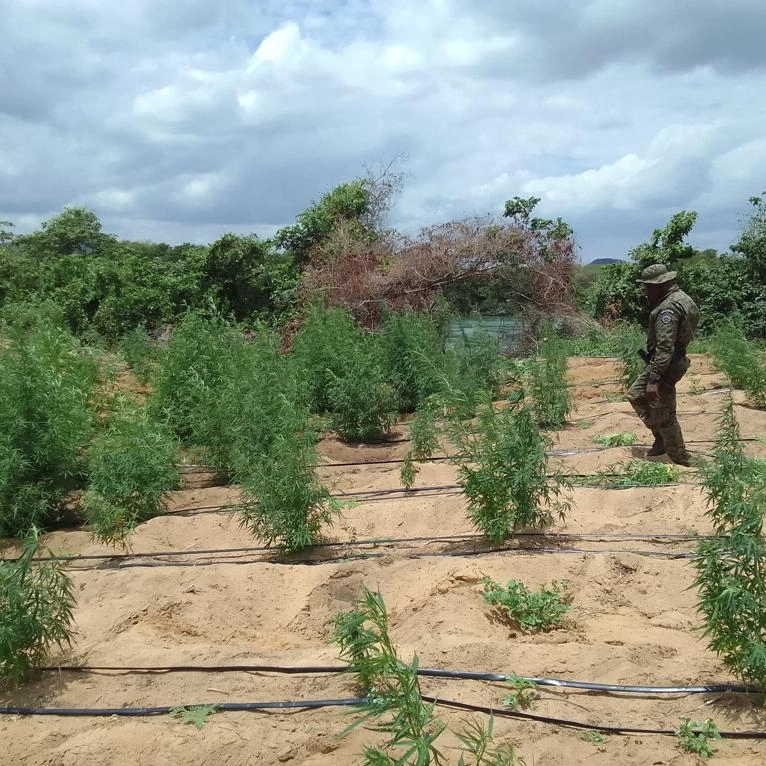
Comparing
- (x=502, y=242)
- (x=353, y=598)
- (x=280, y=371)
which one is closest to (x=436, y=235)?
(x=502, y=242)

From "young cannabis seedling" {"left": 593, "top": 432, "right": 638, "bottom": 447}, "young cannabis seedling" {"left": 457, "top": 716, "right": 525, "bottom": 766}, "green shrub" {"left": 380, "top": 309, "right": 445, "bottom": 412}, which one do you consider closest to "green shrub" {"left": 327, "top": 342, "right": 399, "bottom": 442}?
"green shrub" {"left": 380, "top": 309, "right": 445, "bottom": 412}

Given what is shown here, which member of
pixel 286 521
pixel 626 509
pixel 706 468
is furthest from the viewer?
pixel 626 509

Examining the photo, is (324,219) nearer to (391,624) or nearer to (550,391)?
(550,391)

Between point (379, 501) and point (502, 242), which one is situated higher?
point (502, 242)

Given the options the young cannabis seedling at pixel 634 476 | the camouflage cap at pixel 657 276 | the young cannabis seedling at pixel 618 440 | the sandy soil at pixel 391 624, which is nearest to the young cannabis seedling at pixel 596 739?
the sandy soil at pixel 391 624

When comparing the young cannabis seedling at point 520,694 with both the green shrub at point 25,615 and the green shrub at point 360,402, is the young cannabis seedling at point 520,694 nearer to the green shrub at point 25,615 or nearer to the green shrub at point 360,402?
the green shrub at point 25,615

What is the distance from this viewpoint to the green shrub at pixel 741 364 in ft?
32.1

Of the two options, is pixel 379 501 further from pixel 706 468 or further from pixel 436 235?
pixel 436 235

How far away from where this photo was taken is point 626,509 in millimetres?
5875

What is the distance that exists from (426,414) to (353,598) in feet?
11.0

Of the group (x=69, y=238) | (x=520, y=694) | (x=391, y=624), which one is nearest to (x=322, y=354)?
(x=391, y=624)

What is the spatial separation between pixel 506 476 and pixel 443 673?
1701 millimetres

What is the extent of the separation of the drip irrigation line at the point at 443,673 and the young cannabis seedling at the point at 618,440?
16.7ft

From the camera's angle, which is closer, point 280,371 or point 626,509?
point 626,509
